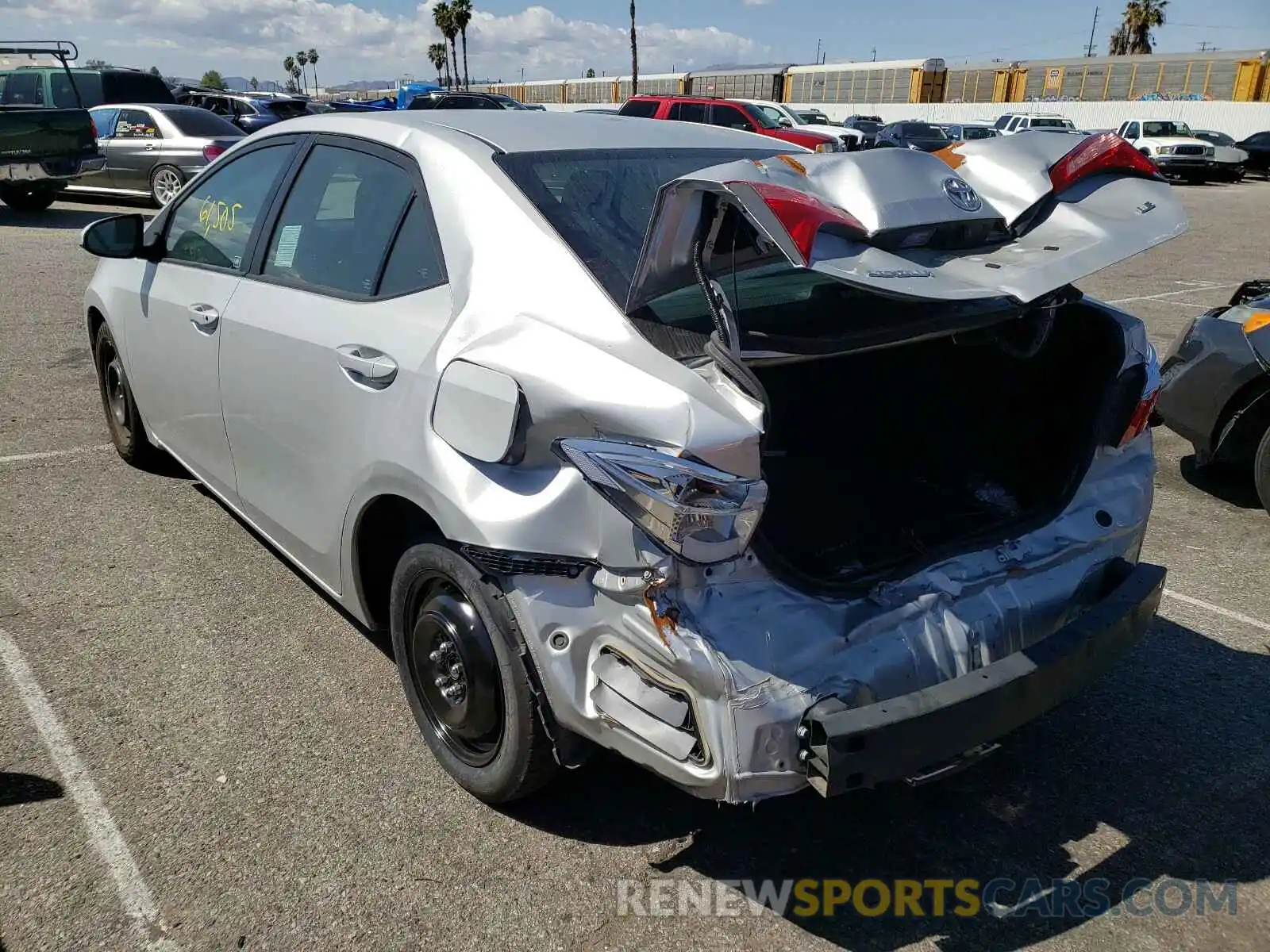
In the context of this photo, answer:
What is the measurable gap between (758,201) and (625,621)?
894 millimetres

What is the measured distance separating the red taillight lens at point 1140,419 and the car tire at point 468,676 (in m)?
1.82

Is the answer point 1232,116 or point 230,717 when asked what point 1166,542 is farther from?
point 1232,116

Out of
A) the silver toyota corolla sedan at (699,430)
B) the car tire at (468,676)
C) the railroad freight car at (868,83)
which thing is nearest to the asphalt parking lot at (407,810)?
the car tire at (468,676)

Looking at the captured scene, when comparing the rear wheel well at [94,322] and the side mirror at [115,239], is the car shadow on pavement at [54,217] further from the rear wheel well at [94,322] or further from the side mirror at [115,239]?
the side mirror at [115,239]

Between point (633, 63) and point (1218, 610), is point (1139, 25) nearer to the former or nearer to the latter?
point (633, 63)

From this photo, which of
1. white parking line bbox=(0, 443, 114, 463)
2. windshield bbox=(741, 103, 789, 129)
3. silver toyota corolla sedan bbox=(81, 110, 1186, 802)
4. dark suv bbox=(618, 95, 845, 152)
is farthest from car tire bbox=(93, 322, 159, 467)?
windshield bbox=(741, 103, 789, 129)

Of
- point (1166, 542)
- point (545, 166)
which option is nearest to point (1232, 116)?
point (1166, 542)

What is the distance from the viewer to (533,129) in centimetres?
302

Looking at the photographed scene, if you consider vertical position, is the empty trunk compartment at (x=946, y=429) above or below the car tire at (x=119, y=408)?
above

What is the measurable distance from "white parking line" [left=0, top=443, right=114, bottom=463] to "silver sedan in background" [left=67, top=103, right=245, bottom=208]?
9.80m

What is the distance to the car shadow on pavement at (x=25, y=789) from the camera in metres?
2.68

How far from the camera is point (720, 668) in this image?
79.0 inches

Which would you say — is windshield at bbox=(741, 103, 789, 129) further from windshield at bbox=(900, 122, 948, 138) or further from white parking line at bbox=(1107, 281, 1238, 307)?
white parking line at bbox=(1107, 281, 1238, 307)

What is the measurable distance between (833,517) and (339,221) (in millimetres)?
1746
